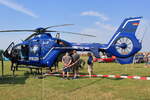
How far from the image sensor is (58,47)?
14086 mm

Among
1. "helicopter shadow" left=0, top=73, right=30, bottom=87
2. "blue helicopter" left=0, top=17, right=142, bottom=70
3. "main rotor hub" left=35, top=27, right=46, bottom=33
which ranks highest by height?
"main rotor hub" left=35, top=27, right=46, bottom=33

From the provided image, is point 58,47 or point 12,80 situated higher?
point 58,47

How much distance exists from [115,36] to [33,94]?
22.7 ft

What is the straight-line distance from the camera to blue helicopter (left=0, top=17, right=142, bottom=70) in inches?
504

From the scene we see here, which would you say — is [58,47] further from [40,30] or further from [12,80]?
[12,80]

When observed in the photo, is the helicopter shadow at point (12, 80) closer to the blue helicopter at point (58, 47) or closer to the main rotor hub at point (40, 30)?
the blue helicopter at point (58, 47)

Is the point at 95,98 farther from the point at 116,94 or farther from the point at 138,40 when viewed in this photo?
the point at 138,40

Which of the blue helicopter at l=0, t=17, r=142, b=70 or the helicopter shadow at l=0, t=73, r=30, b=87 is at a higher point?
the blue helicopter at l=0, t=17, r=142, b=70

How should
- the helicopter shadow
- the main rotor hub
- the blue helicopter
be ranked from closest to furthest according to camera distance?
1. the helicopter shadow
2. the blue helicopter
3. the main rotor hub

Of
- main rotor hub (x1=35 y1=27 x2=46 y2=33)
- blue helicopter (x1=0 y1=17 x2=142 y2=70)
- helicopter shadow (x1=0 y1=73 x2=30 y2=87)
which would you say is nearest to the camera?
helicopter shadow (x1=0 y1=73 x2=30 y2=87)

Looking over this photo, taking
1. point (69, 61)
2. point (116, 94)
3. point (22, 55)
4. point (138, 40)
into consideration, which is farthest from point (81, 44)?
point (116, 94)

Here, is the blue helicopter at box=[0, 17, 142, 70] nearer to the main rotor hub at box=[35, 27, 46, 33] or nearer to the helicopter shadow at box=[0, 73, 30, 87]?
the main rotor hub at box=[35, 27, 46, 33]

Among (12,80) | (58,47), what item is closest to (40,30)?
(58,47)

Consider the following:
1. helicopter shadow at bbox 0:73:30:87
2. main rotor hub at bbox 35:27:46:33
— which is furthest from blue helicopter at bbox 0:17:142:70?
helicopter shadow at bbox 0:73:30:87
